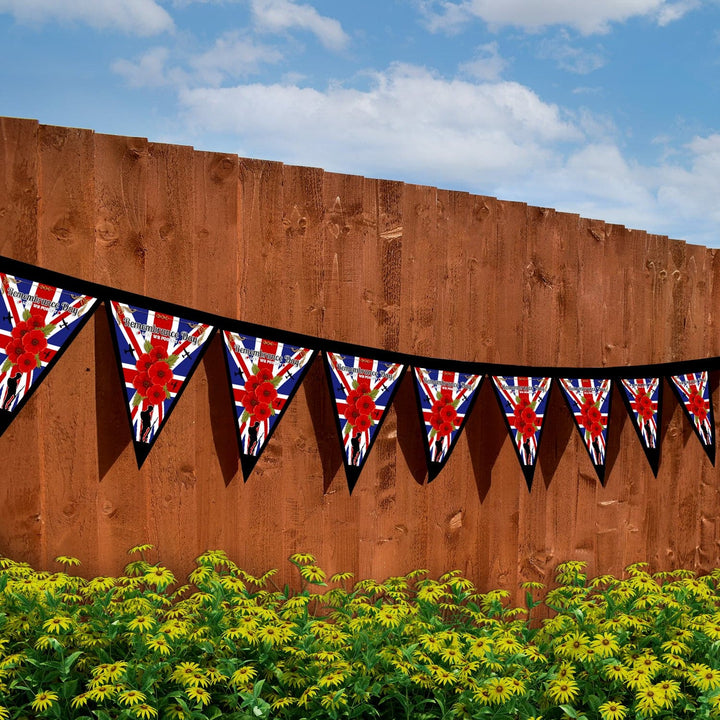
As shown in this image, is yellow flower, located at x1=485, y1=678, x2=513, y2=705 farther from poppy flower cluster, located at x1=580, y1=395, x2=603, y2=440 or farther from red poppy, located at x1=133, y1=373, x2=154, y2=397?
poppy flower cluster, located at x1=580, y1=395, x2=603, y2=440

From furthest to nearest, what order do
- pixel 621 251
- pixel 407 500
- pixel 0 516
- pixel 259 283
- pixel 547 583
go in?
pixel 621 251, pixel 547 583, pixel 407 500, pixel 259 283, pixel 0 516

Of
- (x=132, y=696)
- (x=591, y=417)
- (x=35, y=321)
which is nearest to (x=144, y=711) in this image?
(x=132, y=696)

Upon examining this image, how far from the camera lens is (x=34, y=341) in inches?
106

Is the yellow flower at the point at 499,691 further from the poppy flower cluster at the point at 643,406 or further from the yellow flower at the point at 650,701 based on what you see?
the poppy flower cluster at the point at 643,406

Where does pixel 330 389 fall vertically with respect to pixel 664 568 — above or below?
above

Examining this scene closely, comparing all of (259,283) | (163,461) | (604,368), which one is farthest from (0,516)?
(604,368)

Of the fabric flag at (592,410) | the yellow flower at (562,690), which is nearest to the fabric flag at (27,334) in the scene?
the yellow flower at (562,690)

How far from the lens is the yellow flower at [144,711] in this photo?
6.90 ft

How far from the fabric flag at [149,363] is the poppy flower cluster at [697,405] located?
3.09 m

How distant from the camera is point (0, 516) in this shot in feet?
9.39

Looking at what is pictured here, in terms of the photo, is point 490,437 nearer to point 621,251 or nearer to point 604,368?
point 604,368

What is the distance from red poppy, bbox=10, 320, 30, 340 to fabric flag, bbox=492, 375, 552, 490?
81.6 inches

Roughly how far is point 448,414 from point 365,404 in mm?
451

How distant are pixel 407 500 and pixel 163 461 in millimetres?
1159
